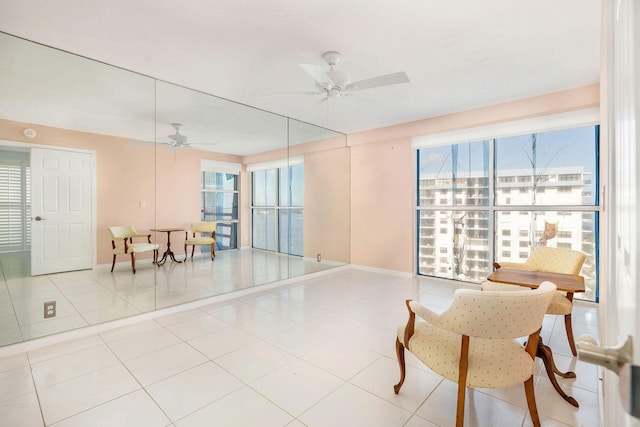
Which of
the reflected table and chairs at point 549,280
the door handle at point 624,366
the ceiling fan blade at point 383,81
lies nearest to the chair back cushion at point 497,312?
the reflected table and chairs at point 549,280

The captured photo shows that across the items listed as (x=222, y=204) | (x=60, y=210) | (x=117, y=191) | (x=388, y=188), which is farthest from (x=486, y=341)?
(x=388, y=188)

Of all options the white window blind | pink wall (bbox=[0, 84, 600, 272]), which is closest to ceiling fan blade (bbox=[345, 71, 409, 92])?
pink wall (bbox=[0, 84, 600, 272])

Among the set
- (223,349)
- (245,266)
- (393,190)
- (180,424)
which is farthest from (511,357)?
(393,190)

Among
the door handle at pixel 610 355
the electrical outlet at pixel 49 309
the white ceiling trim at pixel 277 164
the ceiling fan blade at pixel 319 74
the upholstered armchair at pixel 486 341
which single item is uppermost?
the ceiling fan blade at pixel 319 74

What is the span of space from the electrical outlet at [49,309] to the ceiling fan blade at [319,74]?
10.5 feet

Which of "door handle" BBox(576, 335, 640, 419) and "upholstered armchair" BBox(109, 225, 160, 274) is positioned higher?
"door handle" BBox(576, 335, 640, 419)

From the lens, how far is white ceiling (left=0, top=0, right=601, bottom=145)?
226 centimetres

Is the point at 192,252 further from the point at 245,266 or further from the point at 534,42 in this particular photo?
the point at 534,42

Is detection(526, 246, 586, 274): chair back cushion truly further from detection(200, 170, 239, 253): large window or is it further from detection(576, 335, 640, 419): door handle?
detection(200, 170, 239, 253): large window

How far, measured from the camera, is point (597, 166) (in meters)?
3.75

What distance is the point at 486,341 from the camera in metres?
1.86

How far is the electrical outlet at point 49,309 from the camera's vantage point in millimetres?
2803

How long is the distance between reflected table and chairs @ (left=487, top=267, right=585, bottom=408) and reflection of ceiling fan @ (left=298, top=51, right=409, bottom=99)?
1.97 meters

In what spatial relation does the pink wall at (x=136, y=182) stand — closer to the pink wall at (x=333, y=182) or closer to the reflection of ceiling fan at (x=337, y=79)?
the pink wall at (x=333, y=182)
